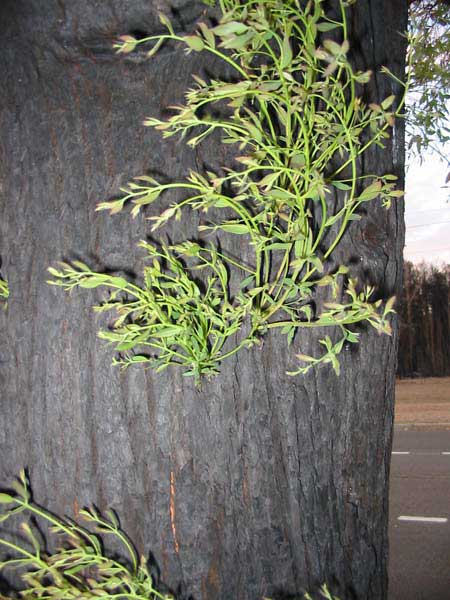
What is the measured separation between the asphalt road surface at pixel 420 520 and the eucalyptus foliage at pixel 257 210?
427 centimetres

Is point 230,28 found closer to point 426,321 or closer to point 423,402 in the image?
point 423,402

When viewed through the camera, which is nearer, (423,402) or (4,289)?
(4,289)

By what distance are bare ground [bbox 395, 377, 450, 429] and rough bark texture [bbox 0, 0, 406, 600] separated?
31.1 ft

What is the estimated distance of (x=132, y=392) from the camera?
→ 0.83 meters

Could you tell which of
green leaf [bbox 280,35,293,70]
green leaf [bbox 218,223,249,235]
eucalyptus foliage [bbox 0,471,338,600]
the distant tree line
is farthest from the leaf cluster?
the distant tree line

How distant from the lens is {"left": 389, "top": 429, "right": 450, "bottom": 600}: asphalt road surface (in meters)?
4.63

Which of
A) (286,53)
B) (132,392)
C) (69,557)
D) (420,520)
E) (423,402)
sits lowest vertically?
(420,520)

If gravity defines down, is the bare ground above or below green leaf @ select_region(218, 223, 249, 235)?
below

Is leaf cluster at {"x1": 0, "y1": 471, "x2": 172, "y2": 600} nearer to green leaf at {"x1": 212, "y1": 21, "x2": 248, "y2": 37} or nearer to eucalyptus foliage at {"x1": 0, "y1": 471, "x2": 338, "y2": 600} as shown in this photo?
eucalyptus foliage at {"x1": 0, "y1": 471, "x2": 338, "y2": 600}

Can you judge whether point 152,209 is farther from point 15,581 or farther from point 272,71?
point 15,581

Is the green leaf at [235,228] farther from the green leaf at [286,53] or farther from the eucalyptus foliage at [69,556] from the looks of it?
the eucalyptus foliage at [69,556]

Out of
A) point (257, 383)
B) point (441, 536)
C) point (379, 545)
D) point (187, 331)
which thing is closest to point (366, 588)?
point (379, 545)

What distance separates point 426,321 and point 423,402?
165 cm

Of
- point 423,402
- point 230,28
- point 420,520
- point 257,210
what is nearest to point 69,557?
point 257,210
